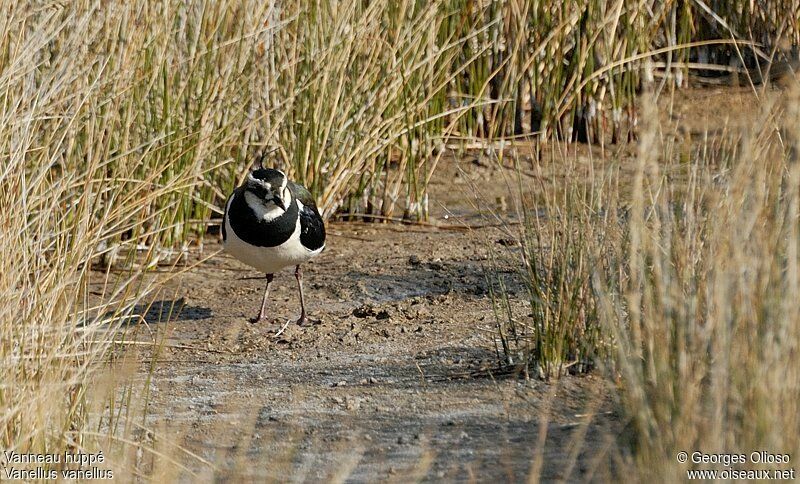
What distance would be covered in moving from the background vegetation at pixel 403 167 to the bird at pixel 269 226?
0.72 ft

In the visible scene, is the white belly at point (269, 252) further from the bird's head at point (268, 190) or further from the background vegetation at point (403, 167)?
the background vegetation at point (403, 167)

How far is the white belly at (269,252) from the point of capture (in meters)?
5.46

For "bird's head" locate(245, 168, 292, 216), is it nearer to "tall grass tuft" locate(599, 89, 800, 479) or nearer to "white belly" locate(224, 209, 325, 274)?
"white belly" locate(224, 209, 325, 274)

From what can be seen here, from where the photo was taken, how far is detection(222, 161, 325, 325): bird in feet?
17.8

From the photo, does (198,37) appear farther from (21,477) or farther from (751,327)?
(751,327)

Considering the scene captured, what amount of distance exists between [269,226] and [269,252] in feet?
0.42

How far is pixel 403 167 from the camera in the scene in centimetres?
686

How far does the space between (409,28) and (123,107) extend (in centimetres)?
160

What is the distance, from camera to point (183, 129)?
5855mm

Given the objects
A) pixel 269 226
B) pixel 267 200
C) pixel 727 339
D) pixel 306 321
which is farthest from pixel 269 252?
pixel 727 339

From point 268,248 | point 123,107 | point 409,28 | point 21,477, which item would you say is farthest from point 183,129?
point 21,477

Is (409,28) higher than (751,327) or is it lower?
higher

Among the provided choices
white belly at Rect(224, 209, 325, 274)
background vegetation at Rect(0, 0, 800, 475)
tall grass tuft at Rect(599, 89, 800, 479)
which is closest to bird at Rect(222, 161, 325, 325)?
white belly at Rect(224, 209, 325, 274)

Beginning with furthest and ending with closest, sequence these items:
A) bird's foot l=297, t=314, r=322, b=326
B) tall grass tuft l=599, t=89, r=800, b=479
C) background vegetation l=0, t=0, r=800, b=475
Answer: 1. bird's foot l=297, t=314, r=322, b=326
2. background vegetation l=0, t=0, r=800, b=475
3. tall grass tuft l=599, t=89, r=800, b=479
